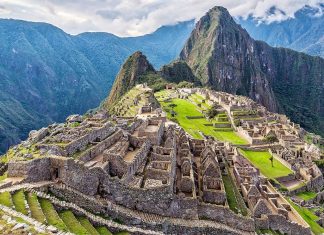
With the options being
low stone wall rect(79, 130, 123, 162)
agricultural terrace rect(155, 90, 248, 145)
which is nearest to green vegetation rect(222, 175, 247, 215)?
low stone wall rect(79, 130, 123, 162)

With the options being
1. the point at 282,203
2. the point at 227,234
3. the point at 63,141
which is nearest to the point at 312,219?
the point at 282,203

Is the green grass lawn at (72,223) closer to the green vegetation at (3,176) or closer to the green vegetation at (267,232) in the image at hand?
the green vegetation at (3,176)

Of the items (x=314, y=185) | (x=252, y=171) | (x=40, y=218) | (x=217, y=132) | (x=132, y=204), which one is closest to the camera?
(x=40, y=218)

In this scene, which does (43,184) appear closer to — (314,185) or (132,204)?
(132,204)

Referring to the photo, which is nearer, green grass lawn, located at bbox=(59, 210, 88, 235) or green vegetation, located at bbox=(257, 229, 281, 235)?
green grass lawn, located at bbox=(59, 210, 88, 235)

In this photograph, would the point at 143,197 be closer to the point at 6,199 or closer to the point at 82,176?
the point at 82,176

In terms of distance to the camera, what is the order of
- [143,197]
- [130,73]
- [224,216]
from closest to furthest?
[143,197], [224,216], [130,73]

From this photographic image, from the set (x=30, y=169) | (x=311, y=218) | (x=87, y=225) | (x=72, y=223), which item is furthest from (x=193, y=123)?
(x=72, y=223)

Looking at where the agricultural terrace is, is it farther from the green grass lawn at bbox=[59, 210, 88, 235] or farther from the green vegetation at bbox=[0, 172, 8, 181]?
the green grass lawn at bbox=[59, 210, 88, 235]
